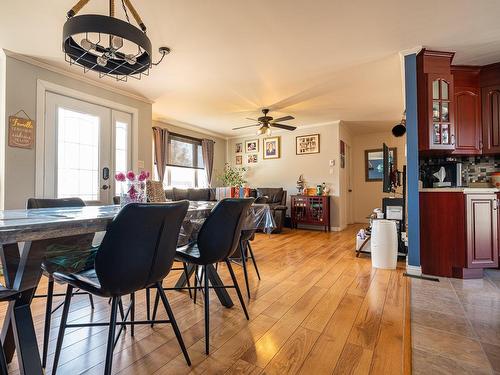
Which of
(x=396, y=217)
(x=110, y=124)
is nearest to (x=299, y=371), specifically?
(x=396, y=217)

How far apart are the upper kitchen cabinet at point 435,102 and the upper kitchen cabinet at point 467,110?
0.46 m

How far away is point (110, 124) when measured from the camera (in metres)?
3.99

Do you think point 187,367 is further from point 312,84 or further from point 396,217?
point 312,84

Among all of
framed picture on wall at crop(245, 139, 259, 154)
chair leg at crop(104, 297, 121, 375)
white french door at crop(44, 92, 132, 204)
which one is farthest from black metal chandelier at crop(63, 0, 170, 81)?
→ framed picture on wall at crop(245, 139, 259, 154)

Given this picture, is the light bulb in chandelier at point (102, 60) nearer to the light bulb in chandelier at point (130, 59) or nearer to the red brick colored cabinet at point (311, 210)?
the light bulb in chandelier at point (130, 59)

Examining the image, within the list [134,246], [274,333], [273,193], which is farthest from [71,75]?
[273,193]

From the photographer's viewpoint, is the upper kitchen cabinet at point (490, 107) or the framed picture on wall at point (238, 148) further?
the framed picture on wall at point (238, 148)

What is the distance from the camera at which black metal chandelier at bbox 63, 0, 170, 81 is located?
1394mm

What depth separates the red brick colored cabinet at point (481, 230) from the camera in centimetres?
266

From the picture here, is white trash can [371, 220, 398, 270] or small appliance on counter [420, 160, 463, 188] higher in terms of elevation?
small appliance on counter [420, 160, 463, 188]

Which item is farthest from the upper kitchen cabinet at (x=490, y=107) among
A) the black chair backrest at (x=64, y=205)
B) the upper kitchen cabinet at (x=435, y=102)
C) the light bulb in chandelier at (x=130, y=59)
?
the black chair backrest at (x=64, y=205)

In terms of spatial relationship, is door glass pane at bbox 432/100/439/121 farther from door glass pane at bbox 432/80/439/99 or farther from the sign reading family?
the sign reading family

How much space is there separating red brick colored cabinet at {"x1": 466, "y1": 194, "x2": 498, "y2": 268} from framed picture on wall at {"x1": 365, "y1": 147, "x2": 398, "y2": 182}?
4146 mm

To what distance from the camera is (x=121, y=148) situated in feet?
13.7
